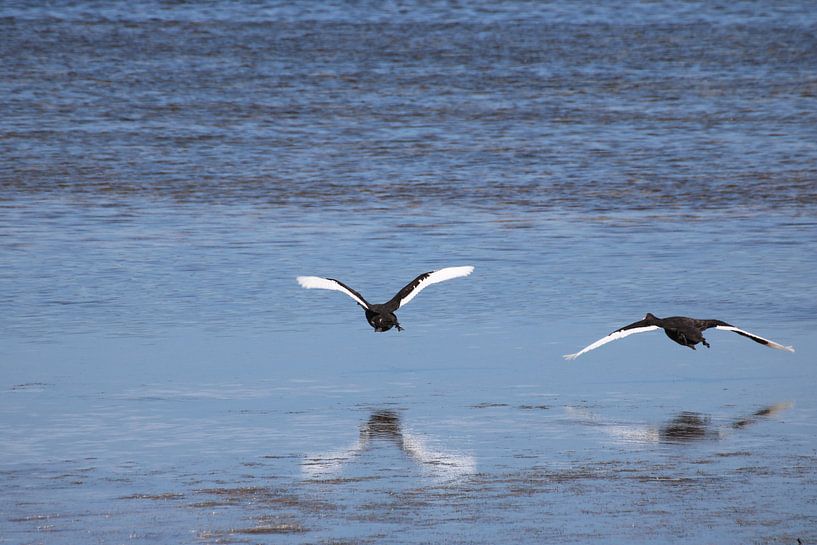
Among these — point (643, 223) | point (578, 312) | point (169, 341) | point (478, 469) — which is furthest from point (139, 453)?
point (643, 223)

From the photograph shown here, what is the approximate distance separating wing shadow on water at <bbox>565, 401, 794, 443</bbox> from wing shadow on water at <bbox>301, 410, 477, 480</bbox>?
110 cm

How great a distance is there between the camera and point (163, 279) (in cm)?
1482

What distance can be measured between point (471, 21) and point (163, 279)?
25945 millimetres

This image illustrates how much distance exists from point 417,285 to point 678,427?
3.62 meters

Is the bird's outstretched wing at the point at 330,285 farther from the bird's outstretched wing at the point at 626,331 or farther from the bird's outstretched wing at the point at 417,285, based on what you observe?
the bird's outstretched wing at the point at 626,331

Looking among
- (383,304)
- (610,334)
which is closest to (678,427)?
(610,334)

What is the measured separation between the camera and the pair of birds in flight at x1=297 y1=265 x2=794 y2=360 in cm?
1112

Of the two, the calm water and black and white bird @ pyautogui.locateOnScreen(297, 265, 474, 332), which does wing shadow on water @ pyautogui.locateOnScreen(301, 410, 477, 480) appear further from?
black and white bird @ pyautogui.locateOnScreen(297, 265, 474, 332)

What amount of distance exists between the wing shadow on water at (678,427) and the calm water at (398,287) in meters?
0.04

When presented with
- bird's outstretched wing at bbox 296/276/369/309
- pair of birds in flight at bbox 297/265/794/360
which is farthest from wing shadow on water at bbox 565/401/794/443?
bird's outstretched wing at bbox 296/276/369/309

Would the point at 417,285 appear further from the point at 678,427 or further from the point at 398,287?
the point at 678,427

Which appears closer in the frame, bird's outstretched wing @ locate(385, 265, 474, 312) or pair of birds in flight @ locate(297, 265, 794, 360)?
pair of birds in flight @ locate(297, 265, 794, 360)

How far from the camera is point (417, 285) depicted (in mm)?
12734

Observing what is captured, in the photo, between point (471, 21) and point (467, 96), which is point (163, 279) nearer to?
point (467, 96)
